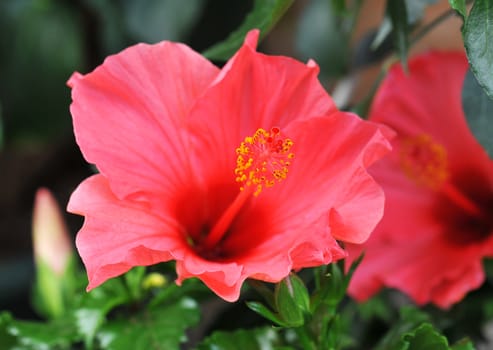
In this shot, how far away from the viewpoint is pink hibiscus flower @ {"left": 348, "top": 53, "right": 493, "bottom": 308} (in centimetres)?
88

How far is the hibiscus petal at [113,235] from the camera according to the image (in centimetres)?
61

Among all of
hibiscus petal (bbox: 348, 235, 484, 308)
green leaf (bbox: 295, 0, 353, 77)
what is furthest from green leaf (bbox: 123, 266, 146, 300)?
green leaf (bbox: 295, 0, 353, 77)

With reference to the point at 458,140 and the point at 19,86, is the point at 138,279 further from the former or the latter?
the point at 19,86

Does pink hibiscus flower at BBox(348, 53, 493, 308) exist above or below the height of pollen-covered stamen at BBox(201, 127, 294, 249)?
below

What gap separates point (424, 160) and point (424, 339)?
0.27m

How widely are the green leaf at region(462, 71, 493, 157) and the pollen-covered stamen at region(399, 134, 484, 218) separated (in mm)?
118

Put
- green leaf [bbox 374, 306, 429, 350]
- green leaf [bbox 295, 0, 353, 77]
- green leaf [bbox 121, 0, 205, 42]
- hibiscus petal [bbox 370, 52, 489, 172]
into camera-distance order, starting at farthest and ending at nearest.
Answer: green leaf [bbox 121, 0, 205, 42], green leaf [bbox 295, 0, 353, 77], hibiscus petal [bbox 370, 52, 489, 172], green leaf [bbox 374, 306, 429, 350]

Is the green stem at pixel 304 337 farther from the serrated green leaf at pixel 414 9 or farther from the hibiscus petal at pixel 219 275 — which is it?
the serrated green leaf at pixel 414 9

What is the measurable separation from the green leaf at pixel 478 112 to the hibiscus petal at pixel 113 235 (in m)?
0.31

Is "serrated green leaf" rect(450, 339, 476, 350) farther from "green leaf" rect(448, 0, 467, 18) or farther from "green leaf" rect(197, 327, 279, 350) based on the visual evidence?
"green leaf" rect(448, 0, 467, 18)

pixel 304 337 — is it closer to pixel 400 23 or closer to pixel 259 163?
pixel 259 163

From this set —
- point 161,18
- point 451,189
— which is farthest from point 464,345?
point 161,18

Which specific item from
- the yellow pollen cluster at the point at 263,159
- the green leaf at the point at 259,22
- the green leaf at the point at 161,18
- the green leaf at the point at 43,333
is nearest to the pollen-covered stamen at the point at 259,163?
the yellow pollen cluster at the point at 263,159

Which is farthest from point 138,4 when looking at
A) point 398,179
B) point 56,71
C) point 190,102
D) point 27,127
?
point 190,102
